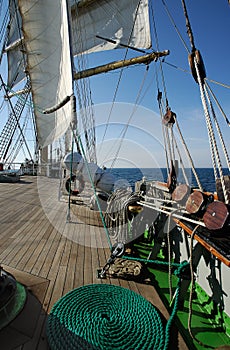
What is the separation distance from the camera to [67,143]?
32.5ft

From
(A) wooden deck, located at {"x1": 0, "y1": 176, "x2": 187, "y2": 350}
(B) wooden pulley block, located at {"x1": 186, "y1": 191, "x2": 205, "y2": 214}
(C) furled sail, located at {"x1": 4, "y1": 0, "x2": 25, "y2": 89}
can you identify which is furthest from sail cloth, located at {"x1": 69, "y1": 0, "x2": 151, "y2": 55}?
(B) wooden pulley block, located at {"x1": 186, "y1": 191, "x2": 205, "y2": 214}

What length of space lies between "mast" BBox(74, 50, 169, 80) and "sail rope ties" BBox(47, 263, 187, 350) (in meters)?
10.5

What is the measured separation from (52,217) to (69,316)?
13.0 ft

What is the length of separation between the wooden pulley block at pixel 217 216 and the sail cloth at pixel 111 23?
14103 millimetres

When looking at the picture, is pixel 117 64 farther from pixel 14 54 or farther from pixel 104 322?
pixel 14 54

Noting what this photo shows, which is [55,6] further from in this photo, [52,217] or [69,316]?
[69,316]

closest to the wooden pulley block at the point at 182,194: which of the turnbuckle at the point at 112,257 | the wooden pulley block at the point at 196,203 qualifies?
the wooden pulley block at the point at 196,203

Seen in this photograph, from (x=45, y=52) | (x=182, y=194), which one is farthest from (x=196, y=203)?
(x=45, y=52)

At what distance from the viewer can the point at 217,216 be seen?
1.80m

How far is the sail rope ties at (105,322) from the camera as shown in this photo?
1.73 metres

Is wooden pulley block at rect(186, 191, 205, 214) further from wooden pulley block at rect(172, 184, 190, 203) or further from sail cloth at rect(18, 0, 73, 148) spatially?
sail cloth at rect(18, 0, 73, 148)

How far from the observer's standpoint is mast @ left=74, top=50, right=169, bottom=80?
35.3 feet

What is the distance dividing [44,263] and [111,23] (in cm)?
1582

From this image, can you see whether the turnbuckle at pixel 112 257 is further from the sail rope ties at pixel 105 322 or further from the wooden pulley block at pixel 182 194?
the wooden pulley block at pixel 182 194
